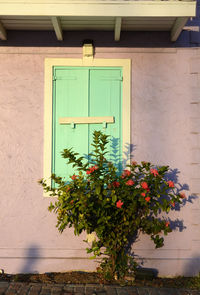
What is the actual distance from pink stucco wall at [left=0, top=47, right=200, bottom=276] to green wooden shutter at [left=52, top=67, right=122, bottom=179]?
0.70 ft

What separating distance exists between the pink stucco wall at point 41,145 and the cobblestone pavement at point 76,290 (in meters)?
0.41

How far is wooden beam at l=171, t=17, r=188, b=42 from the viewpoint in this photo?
4016 millimetres

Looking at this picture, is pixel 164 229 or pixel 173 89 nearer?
pixel 164 229

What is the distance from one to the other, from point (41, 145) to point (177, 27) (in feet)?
7.90

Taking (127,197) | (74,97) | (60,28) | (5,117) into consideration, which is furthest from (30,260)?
(60,28)

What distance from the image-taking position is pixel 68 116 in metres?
4.45

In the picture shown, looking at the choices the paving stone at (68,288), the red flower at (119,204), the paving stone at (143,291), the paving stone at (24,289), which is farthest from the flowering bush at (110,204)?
the paving stone at (24,289)

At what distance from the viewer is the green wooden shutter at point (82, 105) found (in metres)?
4.43

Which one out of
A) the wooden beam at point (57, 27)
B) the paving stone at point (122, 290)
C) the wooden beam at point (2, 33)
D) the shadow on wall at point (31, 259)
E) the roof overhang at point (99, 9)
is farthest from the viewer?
the shadow on wall at point (31, 259)

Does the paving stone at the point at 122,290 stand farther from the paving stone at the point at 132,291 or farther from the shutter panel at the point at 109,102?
the shutter panel at the point at 109,102

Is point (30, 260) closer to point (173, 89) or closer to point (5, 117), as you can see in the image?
point (5, 117)

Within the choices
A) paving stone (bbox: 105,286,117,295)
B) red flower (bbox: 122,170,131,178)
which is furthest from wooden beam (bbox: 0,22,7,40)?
paving stone (bbox: 105,286,117,295)

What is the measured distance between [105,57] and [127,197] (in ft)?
6.48

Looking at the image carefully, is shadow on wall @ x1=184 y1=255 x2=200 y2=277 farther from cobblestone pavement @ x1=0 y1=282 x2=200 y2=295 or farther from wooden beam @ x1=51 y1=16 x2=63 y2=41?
wooden beam @ x1=51 y1=16 x2=63 y2=41
